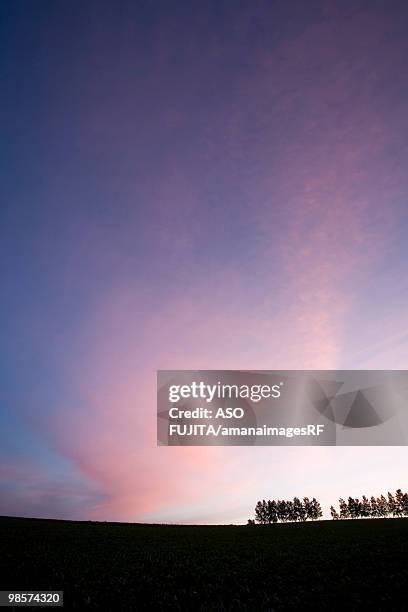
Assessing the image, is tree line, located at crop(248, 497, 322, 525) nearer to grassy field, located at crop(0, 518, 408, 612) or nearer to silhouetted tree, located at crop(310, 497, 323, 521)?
silhouetted tree, located at crop(310, 497, 323, 521)

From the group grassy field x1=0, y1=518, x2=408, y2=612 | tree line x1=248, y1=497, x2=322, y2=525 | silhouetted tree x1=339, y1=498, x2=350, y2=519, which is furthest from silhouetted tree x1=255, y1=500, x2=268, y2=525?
grassy field x1=0, y1=518, x2=408, y2=612

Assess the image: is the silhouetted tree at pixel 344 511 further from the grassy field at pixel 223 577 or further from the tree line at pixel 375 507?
the grassy field at pixel 223 577

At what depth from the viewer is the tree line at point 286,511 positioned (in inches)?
7136

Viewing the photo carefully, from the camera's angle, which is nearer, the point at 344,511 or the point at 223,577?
the point at 223,577

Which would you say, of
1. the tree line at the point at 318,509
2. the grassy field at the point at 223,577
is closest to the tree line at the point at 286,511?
the tree line at the point at 318,509

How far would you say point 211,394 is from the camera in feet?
135

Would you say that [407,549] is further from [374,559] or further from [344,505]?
[344,505]

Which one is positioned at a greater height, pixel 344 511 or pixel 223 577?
pixel 223 577

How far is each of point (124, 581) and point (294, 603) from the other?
33.5ft

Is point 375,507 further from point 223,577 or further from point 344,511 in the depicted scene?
point 223,577

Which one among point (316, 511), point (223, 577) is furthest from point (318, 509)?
point (223, 577)

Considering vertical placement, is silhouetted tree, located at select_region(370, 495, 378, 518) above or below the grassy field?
below

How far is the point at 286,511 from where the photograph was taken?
182 metres

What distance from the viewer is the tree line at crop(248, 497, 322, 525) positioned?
181m
